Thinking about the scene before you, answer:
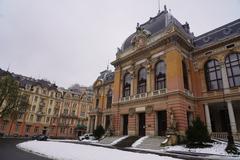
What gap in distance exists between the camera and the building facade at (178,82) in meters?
23.7

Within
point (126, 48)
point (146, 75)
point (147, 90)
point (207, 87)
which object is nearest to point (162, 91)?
point (147, 90)

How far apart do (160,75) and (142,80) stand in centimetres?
376

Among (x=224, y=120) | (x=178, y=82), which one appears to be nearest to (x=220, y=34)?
(x=178, y=82)

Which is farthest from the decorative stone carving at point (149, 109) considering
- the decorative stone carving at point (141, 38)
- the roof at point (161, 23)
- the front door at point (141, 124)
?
the roof at point (161, 23)

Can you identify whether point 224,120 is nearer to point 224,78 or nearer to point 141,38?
point 224,78

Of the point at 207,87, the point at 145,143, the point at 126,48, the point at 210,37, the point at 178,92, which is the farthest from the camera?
the point at 126,48

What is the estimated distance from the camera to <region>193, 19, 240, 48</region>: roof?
84.2 feet

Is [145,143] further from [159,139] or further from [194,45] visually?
[194,45]

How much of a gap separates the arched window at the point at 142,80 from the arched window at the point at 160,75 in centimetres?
253

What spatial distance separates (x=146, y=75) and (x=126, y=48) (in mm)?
8464

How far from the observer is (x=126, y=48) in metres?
35.0

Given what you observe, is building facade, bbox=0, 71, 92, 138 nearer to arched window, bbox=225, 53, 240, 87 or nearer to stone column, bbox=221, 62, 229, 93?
stone column, bbox=221, 62, 229, 93

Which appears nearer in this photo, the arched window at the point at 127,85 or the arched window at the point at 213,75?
the arched window at the point at 213,75

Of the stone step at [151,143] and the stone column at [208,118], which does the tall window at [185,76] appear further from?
the stone step at [151,143]
